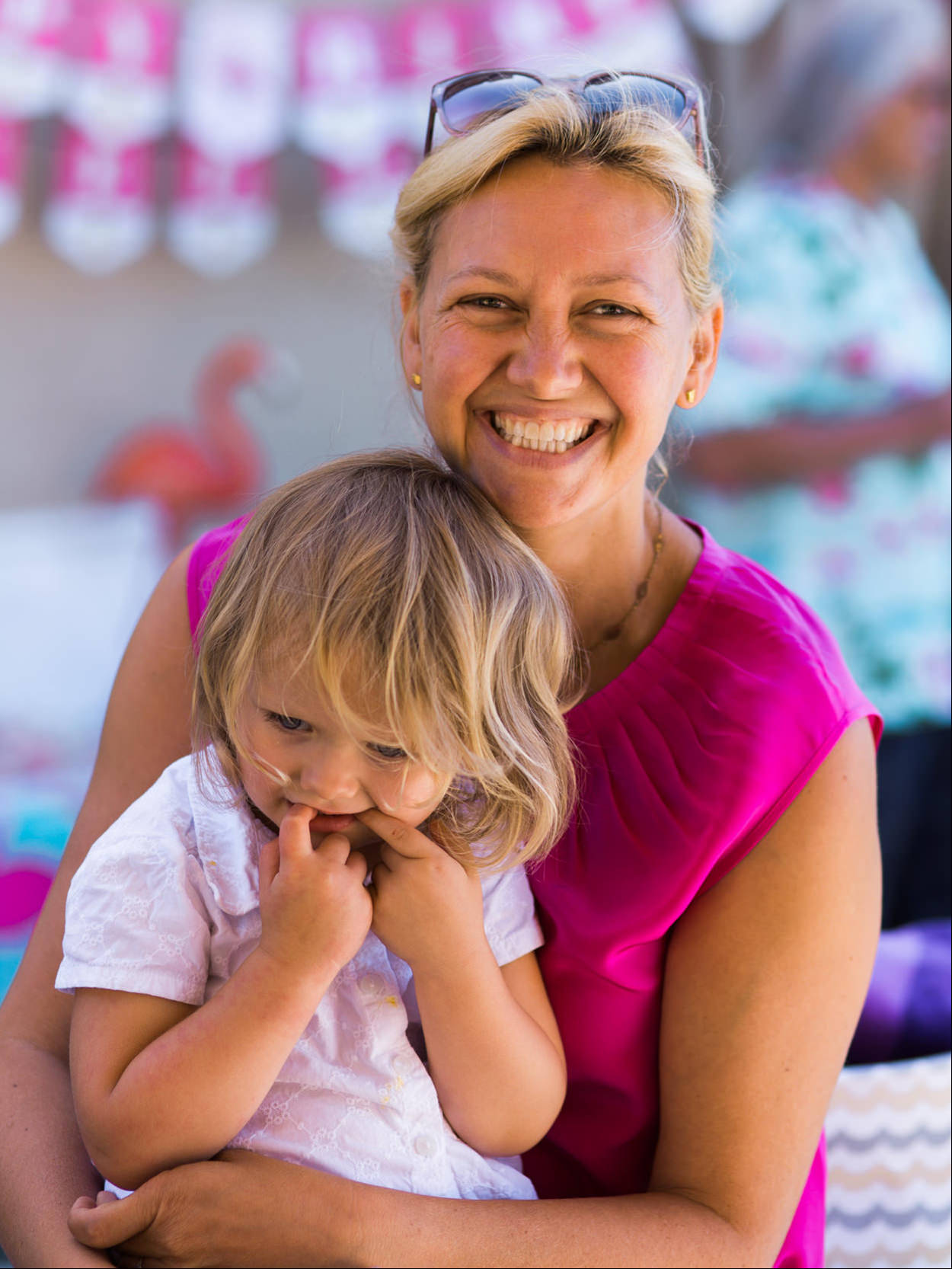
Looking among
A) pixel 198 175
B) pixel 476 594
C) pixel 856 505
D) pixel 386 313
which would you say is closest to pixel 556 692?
pixel 476 594

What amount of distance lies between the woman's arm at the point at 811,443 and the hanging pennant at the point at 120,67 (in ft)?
5.51

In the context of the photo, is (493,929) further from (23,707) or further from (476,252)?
(23,707)

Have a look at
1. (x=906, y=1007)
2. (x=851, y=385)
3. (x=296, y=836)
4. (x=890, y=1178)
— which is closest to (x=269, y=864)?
(x=296, y=836)

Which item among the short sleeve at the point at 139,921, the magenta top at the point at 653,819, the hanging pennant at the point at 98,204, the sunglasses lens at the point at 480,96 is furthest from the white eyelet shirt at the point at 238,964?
the hanging pennant at the point at 98,204

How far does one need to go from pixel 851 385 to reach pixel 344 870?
2470mm

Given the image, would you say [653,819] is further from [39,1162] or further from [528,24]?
[528,24]

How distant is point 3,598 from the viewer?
3.05m

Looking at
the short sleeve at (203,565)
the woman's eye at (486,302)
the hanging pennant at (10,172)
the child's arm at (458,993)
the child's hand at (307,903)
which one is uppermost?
the hanging pennant at (10,172)

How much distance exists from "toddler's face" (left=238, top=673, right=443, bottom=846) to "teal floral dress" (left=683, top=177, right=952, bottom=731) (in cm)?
222

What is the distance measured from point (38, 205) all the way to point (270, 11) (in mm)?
789

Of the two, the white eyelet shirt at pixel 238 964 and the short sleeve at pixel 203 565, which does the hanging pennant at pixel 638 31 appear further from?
the white eyelet shirt at pixel 238 964

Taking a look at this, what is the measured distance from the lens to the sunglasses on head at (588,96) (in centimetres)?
123

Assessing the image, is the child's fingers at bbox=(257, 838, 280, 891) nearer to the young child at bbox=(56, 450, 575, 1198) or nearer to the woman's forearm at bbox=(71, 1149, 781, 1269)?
the young child at bbox=(56, 450, 575, 1198)

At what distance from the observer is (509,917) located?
1181 mm
